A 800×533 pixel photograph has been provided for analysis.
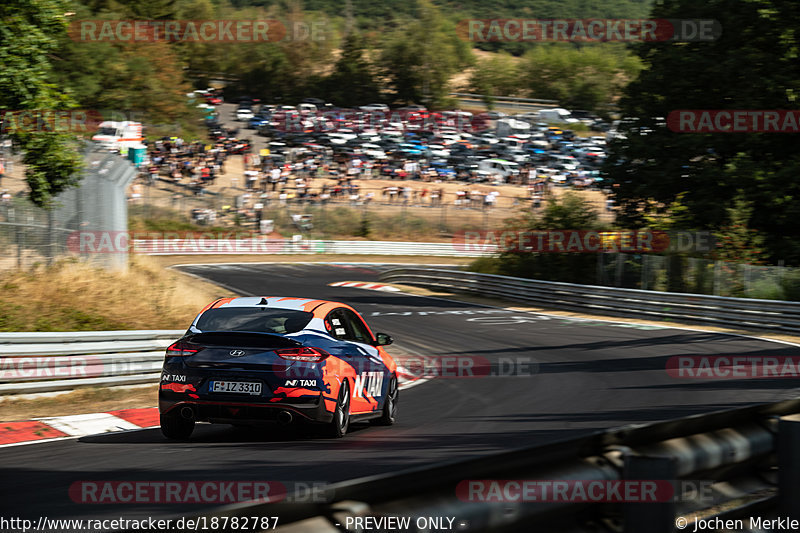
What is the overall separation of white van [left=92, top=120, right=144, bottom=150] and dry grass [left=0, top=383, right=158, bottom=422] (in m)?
42.2

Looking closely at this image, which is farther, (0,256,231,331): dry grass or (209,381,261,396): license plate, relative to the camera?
(0,256,231,331): dry grass

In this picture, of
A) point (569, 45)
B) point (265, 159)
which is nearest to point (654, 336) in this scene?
point (265, 159)

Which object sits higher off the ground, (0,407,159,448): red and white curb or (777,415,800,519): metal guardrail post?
(777,415,800,519): metal guardrail post

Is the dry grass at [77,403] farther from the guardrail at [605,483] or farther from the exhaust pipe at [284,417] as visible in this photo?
the guardrail at [605,483]

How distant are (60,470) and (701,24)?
28.1 metres

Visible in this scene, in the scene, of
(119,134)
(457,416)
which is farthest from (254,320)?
(119,134)

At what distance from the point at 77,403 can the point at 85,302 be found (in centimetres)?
569

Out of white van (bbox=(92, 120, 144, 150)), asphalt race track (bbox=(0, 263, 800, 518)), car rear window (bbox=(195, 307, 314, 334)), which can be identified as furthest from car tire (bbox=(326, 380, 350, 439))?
white van (bbox=(92, 120, 144, 150))

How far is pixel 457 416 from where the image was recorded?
10844mm

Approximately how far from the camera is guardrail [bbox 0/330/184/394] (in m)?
11.4

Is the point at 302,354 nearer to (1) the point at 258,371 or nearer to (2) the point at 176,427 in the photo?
(1) the point at 258,371

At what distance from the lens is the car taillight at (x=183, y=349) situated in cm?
834

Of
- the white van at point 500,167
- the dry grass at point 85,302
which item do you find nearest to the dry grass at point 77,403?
the dry grass at point 85,302

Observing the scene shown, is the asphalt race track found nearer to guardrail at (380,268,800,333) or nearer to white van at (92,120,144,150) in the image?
guardrail at (380,268,800,333)
